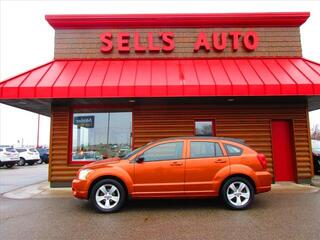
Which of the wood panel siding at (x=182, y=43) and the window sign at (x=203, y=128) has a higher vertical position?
the wood panel siding at (x=182, y=43)

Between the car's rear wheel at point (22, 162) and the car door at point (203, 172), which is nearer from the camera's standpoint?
the car door at point (203, 172)

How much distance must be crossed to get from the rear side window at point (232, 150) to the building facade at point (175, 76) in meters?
3.11

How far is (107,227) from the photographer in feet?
18.9

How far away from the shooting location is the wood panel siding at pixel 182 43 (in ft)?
36.8

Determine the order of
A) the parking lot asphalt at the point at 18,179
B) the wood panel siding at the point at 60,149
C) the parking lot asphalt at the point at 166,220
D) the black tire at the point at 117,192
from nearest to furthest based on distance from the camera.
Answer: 1. the parking lot asphalt at the point at 166,220
2. the black tire at the point at 117,192
3. the wood panel siding at the point at 60,149
4. the parking lot asphalt at the point at 18,179

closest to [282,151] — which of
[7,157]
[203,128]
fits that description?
[203,128]

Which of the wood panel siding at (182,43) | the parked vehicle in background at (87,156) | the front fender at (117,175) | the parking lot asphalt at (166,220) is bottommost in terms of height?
the parking lot asphalt at (166,220)

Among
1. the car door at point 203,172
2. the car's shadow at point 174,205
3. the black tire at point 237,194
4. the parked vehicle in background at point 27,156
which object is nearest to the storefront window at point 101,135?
the car's shadow at point 174,205

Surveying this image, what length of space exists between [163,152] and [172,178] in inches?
26.5

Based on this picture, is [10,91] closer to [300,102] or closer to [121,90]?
[121,90]

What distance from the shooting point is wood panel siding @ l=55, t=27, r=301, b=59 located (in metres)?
11.2

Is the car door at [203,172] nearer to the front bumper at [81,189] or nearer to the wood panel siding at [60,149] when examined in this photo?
the front bumper at [81,189]

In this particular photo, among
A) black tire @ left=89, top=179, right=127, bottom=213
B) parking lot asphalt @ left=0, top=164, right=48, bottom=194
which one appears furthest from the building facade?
black tire @ left=89, top=179, right=127, bottom=213

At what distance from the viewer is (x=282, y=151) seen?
11.0 m
